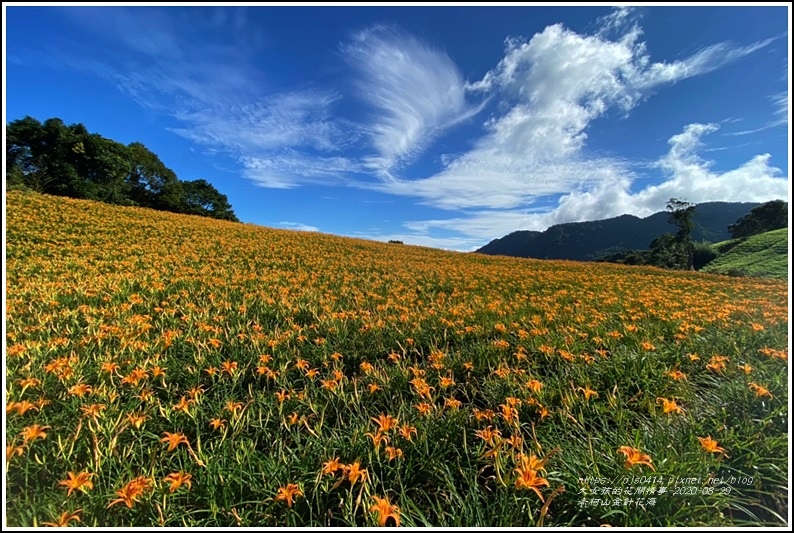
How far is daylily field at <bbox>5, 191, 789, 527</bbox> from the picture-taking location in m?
1.64

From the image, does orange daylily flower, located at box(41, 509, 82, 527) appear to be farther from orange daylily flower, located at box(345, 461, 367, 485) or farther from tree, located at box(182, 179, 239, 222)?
tree, located at box(182, 179, 239, 222)

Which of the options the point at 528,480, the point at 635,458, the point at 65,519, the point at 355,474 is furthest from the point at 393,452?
the point at 65,519

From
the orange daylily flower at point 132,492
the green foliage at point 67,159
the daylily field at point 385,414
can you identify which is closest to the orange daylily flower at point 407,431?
the daylily field at point 385,414

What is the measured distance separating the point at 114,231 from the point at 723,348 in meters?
15.1

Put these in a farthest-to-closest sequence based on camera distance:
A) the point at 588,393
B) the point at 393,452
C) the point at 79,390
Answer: the point at 588,393
the point at 79,390
the point at 393,452

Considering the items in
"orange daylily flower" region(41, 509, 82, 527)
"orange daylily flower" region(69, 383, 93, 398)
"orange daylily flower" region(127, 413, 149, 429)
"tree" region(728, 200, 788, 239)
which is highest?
"tree" region(728, 200, 788, 239)

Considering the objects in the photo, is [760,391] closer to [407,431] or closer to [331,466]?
[407,431]

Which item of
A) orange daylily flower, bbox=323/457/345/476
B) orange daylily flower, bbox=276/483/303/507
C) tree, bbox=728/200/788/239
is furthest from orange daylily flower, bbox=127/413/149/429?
tree, bbox=728/200/788/239

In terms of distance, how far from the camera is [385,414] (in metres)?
2.47

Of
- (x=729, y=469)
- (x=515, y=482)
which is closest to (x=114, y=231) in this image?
(x=515, y=482)

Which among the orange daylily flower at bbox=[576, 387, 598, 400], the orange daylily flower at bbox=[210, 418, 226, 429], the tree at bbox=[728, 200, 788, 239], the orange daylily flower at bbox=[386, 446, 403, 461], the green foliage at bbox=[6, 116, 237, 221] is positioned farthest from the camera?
the tree at bbox=[728, 200, 788, 239]

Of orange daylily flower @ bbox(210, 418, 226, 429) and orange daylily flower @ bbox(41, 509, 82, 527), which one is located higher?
orange daylily flower @ bbox(210, 418, 226, 429)

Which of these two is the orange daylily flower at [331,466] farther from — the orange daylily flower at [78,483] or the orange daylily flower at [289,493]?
the orange daylily flower at [78,483]

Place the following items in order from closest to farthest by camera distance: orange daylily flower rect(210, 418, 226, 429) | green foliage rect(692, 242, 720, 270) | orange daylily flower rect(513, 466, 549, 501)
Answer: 1. orange daylily flower rect(513, 466, 549, 501)
2. orange daylily flower rect(210, 418, 226, 429)
3. green foliage rect(692, 242, 720, 270)
